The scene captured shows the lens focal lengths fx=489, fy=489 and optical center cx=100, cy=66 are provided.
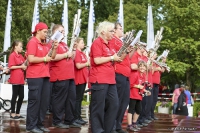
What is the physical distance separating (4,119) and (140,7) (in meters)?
25.4

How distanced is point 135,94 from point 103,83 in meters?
2.39

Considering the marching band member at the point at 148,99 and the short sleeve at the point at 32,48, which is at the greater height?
the short sleeve at the point at 32,48

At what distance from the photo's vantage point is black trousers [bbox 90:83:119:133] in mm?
7109

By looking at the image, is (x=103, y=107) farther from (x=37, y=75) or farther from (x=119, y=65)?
(x=37, y=75)

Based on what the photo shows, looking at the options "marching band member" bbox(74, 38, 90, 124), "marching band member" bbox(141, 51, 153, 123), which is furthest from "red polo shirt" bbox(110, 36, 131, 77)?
"marching band member" bbox(141, 51, 153, 123)

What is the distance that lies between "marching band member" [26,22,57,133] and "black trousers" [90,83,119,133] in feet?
3.86

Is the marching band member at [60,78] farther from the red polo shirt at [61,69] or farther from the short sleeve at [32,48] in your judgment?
the short sleeve at [32,48]

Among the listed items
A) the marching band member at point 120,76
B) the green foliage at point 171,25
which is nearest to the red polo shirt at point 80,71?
the marching band member at point 120,76

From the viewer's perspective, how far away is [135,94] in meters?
9.38

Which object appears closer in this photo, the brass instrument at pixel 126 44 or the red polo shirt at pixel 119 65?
the brass instrument at pixel 126 44

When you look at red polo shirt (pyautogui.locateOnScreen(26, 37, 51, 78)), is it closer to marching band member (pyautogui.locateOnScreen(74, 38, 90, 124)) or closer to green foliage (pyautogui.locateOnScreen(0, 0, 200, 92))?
marching band member (pyautogui.locateOnScreen(74, 38, 90, 124))

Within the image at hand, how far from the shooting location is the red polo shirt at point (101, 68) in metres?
7.11

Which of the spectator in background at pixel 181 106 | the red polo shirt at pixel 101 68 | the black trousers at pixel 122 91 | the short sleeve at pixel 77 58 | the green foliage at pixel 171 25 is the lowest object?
the spectator in background at pixel 181 106

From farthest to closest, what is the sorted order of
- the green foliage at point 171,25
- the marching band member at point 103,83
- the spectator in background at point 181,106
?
the green foliage at point 171,25 → the spectator in background at point 181,106 → the marching band member at point 103,83
